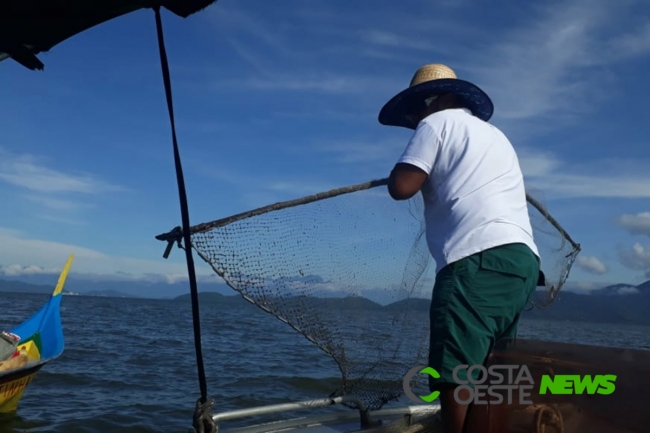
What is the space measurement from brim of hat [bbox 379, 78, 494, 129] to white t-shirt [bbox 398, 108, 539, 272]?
1.16ft

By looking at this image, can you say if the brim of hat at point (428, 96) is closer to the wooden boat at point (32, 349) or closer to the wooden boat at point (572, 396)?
the wooden boat at point (572, 396)

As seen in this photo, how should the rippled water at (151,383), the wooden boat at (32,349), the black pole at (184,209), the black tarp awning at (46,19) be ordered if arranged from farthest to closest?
the rippled water at (151,383) → the wooden boat at (32,349) → the black pole at (184,209) → the black tarp awning at (46,19)

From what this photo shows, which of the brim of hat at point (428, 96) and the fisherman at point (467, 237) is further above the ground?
the brim of hat at point (428, 96)

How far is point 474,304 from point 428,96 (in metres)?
1.11

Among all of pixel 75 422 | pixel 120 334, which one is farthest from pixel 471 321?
pixel 120 334

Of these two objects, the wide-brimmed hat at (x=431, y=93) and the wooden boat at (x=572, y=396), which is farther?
the wide-brimmed hat at (x=431, y=93)

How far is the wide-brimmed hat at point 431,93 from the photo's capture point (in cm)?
266

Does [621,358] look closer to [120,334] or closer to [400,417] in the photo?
[400,417]

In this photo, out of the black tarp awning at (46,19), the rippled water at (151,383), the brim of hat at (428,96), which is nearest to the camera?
the black tarp awning at (46,19)

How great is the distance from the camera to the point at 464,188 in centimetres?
224

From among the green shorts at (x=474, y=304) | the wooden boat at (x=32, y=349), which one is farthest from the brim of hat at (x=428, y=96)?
the wooden boat at (x=32, y=349)

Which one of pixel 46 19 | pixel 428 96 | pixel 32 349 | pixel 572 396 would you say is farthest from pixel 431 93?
pixel 32 349

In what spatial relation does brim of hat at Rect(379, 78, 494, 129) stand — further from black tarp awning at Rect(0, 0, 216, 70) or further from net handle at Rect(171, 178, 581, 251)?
black tarp awning at Rect(0, 0, 216, 70)

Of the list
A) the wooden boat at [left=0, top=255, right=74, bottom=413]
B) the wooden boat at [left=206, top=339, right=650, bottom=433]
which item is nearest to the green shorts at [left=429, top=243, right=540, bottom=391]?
the wooden boat at [left=206, top=339, right=650, bottom=433]
